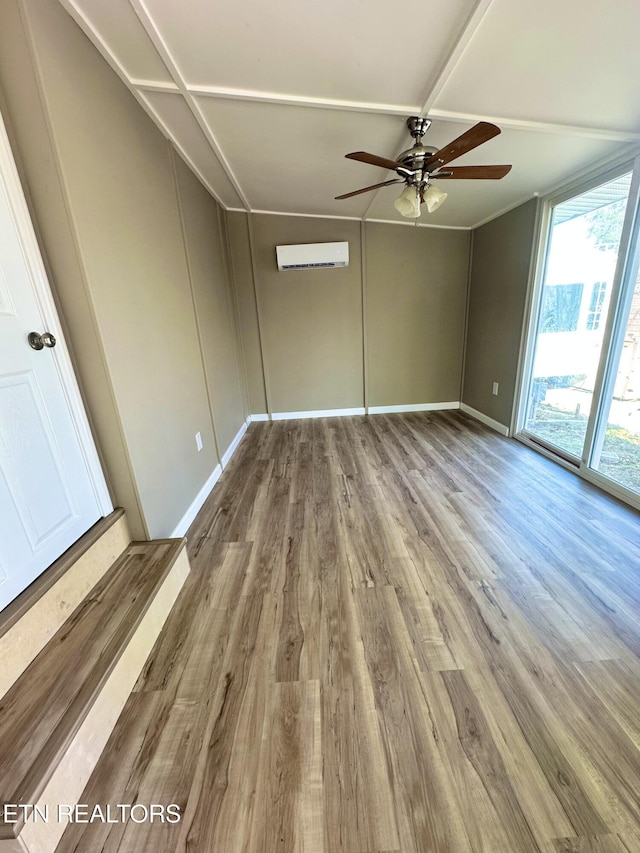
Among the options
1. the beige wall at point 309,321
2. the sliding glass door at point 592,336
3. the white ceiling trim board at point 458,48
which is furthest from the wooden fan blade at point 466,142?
the beige wall at point 309,321

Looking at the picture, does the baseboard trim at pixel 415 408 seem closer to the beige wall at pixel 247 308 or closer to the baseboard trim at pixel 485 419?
the baseboard trim at pixel 485 419

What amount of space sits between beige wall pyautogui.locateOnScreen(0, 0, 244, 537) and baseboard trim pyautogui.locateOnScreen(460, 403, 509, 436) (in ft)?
10.5

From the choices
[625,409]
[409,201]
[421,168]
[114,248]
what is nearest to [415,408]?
[625,409]

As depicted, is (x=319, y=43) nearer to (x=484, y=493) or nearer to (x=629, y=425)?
(x=484, y=493)

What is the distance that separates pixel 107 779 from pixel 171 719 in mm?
197

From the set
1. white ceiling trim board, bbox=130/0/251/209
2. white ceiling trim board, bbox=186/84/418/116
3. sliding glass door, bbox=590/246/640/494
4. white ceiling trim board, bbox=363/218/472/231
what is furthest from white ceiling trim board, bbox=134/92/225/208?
sliding glass door, bbox=590/246/640/494

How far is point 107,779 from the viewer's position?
3.15ft

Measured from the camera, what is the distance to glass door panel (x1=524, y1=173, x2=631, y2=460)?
238 cm

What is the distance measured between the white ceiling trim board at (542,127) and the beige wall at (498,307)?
3.16 ft

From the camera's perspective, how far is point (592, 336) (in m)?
2.51

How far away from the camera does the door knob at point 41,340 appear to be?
1234mm

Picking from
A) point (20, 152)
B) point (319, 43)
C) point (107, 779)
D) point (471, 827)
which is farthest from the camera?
point (319, 43)

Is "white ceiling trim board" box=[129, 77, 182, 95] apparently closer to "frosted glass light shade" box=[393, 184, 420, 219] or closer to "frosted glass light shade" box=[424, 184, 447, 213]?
"frosted glass light shade" box=[393, 184, 420, 219]

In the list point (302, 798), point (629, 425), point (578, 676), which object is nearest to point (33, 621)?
point (302, 798)
